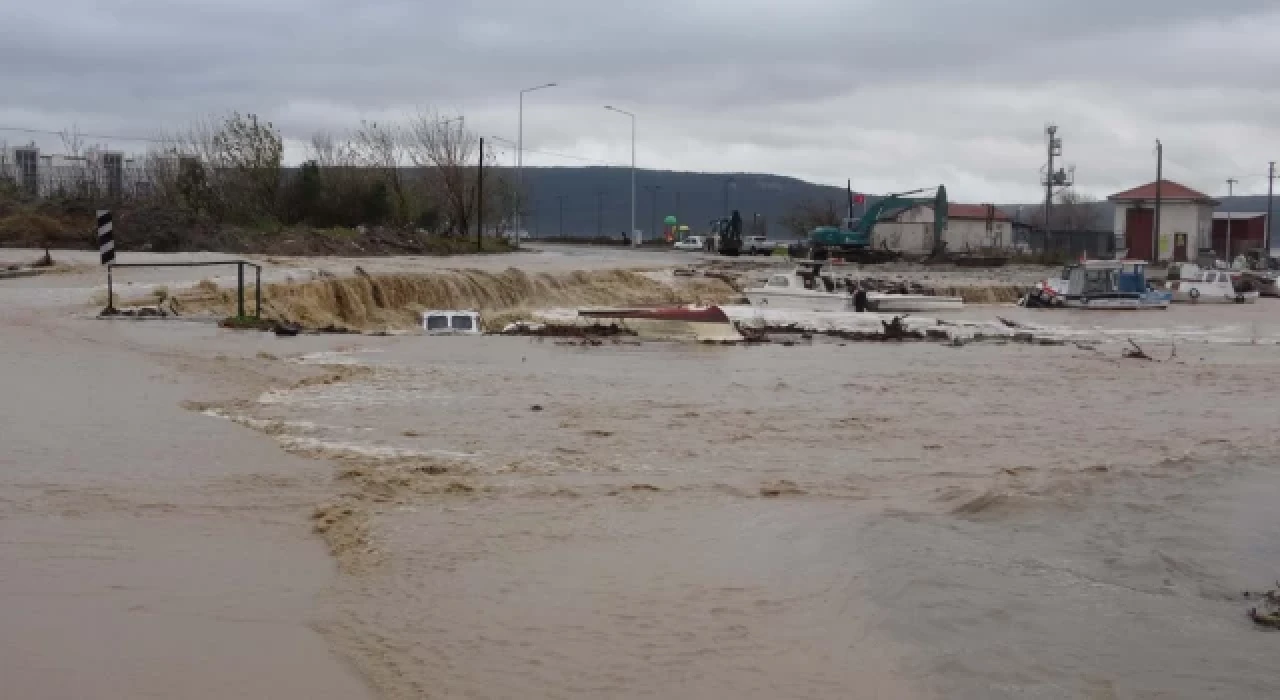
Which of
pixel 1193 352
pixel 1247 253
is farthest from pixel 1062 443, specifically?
pixel 1247 253

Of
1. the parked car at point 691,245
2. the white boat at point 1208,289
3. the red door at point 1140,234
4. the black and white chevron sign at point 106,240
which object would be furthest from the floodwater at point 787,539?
the red door at point 1140,234

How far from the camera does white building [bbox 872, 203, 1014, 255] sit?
95.1 metres

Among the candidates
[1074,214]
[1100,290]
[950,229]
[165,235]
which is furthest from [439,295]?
[1074,214]

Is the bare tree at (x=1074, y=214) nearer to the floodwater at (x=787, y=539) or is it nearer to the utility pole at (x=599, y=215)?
the utility pole at (x=599, y=215)

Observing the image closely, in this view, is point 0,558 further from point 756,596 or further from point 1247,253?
point 1247,253

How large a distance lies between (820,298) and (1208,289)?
70.7 ft

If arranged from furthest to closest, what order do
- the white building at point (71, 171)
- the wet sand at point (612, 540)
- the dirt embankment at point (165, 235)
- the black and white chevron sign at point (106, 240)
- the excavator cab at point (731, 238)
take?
1. the excavator cab at point (731, 238)
2. the white building at point (71, 171)
3. the dirt embankment at point (165, 235)
4. the black and white chevron sign at point (106, 240)
5. the wet sand at point (612, 540)

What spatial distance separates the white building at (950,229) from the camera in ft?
312

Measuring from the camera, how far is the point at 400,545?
28.2 ft

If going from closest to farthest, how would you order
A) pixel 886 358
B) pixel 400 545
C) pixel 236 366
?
pixel 400 545 → pixel 236 366 → pixel 886 358

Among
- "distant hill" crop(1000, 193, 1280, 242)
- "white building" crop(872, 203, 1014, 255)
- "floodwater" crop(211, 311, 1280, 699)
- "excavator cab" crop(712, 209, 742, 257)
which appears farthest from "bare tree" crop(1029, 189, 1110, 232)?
"floodwater" crop(211, 311, 1280, 699)

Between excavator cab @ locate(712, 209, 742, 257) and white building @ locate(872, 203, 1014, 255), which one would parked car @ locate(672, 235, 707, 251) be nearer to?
excavator cab @ locate(712, 209, 742, 257)

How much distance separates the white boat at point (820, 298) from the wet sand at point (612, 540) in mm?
21288

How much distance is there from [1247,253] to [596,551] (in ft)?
297
